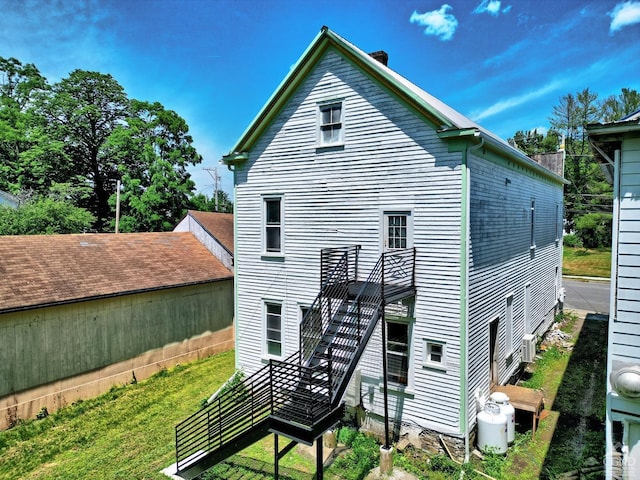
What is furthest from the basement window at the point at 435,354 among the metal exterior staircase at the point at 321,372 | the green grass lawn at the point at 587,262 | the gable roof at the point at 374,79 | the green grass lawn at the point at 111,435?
the green grass lawn at the point at 587,262

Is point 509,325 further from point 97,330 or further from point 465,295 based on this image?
point 97,330

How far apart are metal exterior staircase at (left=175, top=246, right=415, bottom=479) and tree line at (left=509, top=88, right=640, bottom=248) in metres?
44.4


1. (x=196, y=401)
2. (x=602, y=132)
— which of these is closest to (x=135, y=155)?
(x=196, y=401)

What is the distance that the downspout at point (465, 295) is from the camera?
348 inches

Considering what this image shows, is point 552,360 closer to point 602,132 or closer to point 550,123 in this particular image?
point 602,132

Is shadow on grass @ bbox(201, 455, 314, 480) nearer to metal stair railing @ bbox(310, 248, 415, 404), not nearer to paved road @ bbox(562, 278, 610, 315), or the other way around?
metal stair railing @ bbox(310, 248, 415, 404)

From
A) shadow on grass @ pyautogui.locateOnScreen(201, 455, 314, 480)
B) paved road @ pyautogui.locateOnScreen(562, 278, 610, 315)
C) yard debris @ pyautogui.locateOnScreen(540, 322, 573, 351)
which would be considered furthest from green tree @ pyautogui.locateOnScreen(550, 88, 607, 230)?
shadow on grass @ pyautogui.locateOnScreen(201, 455, 314, 480)

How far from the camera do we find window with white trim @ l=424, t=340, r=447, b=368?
918 centimetres

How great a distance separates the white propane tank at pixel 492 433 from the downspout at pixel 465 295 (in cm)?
51

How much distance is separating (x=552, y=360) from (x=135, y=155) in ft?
116

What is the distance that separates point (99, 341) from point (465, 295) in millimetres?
12278

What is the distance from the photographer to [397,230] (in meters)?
9.95

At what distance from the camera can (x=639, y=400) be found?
5.78m

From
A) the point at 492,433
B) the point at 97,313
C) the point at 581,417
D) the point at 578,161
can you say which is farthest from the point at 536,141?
the point at 97,313
